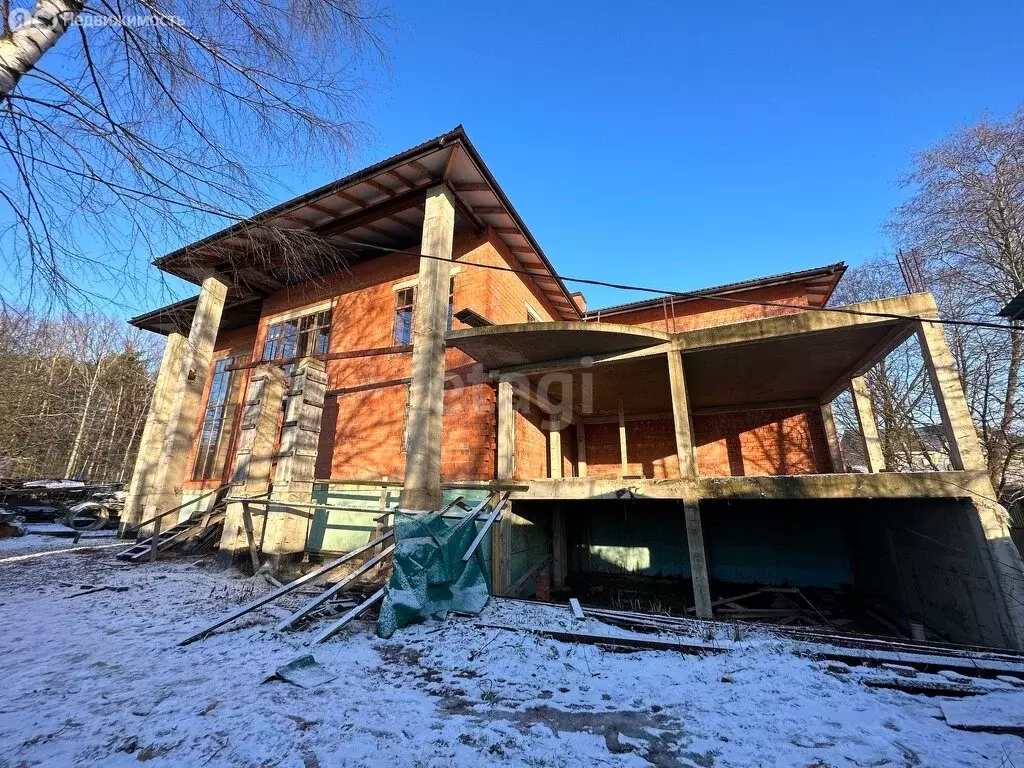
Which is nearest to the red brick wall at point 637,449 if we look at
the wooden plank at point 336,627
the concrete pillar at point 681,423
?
the concrete pillar at point 681,423

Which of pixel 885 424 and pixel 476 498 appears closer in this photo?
pixel 476 498

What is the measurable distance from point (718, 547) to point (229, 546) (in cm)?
1199

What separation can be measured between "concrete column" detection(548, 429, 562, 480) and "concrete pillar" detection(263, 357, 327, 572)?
6.40 meters

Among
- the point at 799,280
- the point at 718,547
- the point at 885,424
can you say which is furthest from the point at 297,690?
the point at 885,424

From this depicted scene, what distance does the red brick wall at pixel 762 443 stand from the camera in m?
11.8

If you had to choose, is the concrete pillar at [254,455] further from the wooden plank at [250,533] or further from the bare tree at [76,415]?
the bare tree at [76,415]

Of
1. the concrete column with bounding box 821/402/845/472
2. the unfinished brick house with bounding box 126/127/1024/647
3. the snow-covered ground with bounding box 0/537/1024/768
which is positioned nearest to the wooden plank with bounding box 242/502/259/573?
the unfinished brick house with bounding box 126/127/1024/647

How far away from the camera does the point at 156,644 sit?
4062 mm

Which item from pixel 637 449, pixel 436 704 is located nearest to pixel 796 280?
pixel 637 449

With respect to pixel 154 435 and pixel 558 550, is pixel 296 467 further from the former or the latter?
pixel 154 435

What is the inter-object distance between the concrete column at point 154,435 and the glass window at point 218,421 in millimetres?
1119

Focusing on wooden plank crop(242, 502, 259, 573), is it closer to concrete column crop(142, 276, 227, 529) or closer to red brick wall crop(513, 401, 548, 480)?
red brick wall crop(513, 401, 548, 480)

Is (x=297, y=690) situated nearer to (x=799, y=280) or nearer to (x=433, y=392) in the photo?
(x=433, y=392)

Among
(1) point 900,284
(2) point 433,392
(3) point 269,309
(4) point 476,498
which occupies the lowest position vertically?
(4) point 476,498
